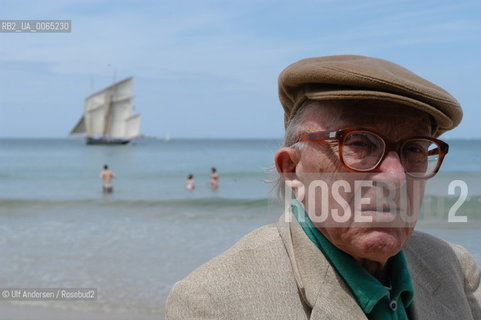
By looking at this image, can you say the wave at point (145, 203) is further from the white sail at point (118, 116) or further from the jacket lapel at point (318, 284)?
the white sail at point (118, 116)

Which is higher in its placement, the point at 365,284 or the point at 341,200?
the point at 341,200

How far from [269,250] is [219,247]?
759 centimetres

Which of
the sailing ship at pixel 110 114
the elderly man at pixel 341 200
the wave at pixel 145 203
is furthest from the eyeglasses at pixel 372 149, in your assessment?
the sailing ship at pixel 110 114

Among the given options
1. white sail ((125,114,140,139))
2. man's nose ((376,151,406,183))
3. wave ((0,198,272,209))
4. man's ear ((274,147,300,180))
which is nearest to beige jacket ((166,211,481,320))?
man's ear ((274,147,300,180))

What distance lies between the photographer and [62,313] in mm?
5422

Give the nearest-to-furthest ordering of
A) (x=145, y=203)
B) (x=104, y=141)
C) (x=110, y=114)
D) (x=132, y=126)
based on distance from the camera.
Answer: (x=145, y=203) → (x=110, y=114) → (x=132, y=126) → (x=104, y=141)

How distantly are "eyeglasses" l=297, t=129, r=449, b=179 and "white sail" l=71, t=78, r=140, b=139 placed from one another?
59.5m

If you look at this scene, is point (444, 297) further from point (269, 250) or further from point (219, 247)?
point (219, 247)

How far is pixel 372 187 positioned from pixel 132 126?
6201 centimetres

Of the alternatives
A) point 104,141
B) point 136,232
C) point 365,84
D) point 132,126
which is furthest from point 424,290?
point 104,141

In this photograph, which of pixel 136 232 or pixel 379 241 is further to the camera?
pixel 136 232

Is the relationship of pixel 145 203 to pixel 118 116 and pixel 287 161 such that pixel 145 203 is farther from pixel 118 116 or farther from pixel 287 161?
pixel 118 116

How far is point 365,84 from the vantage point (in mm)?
1124

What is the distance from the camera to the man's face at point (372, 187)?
1.16 metres
